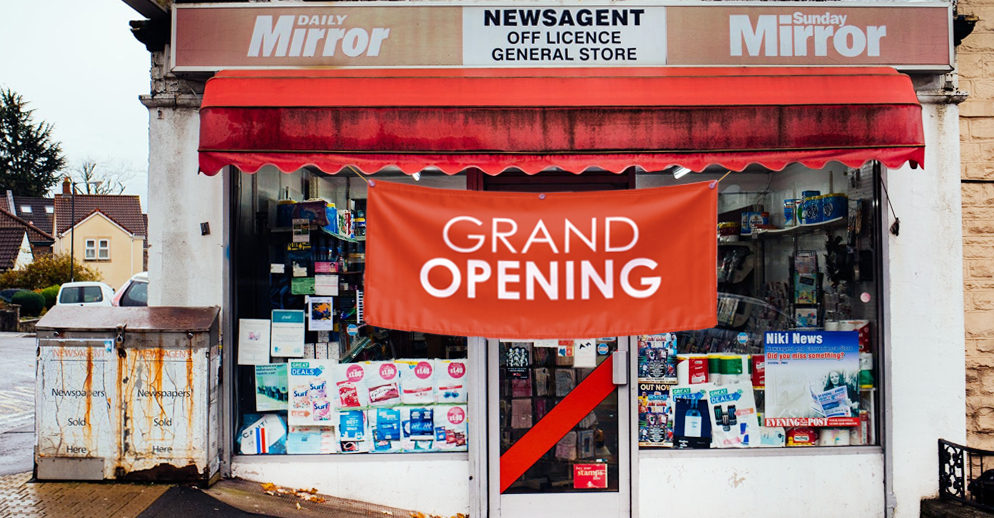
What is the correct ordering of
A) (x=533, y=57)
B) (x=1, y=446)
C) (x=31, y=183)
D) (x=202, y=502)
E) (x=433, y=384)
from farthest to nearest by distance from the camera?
(x=31, y=183), (x=1, y=446), (x=433, y=384), (x=533, y=57), (x=202, y=502)

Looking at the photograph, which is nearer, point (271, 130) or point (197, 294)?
point (271, 130)

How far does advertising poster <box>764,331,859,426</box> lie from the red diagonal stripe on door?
1224 mm

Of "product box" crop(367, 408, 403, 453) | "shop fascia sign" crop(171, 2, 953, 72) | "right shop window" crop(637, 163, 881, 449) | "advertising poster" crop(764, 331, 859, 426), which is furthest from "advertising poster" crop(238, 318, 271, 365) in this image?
"advertising poster" crop(764, 331, 859, 426)

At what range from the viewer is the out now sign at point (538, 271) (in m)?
4.25

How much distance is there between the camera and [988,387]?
5.03 metres

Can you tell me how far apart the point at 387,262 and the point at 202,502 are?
1965 mm

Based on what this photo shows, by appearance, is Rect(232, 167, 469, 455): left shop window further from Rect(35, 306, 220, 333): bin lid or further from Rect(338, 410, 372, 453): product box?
Rect(35, 306, 220, 333): bin lid

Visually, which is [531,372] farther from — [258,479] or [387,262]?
[258,479]

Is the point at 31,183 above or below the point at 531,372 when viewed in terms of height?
above

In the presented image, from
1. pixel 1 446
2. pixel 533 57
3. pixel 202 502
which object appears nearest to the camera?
pixel 202 502

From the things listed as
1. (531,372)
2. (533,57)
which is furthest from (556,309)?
(533,57)

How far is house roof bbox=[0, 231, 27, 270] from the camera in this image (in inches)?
1599

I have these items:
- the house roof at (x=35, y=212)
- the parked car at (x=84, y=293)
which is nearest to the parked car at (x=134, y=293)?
the parked car at (x=84, y=293)

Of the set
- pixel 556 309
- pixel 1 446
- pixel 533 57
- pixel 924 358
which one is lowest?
pixel 1 446
